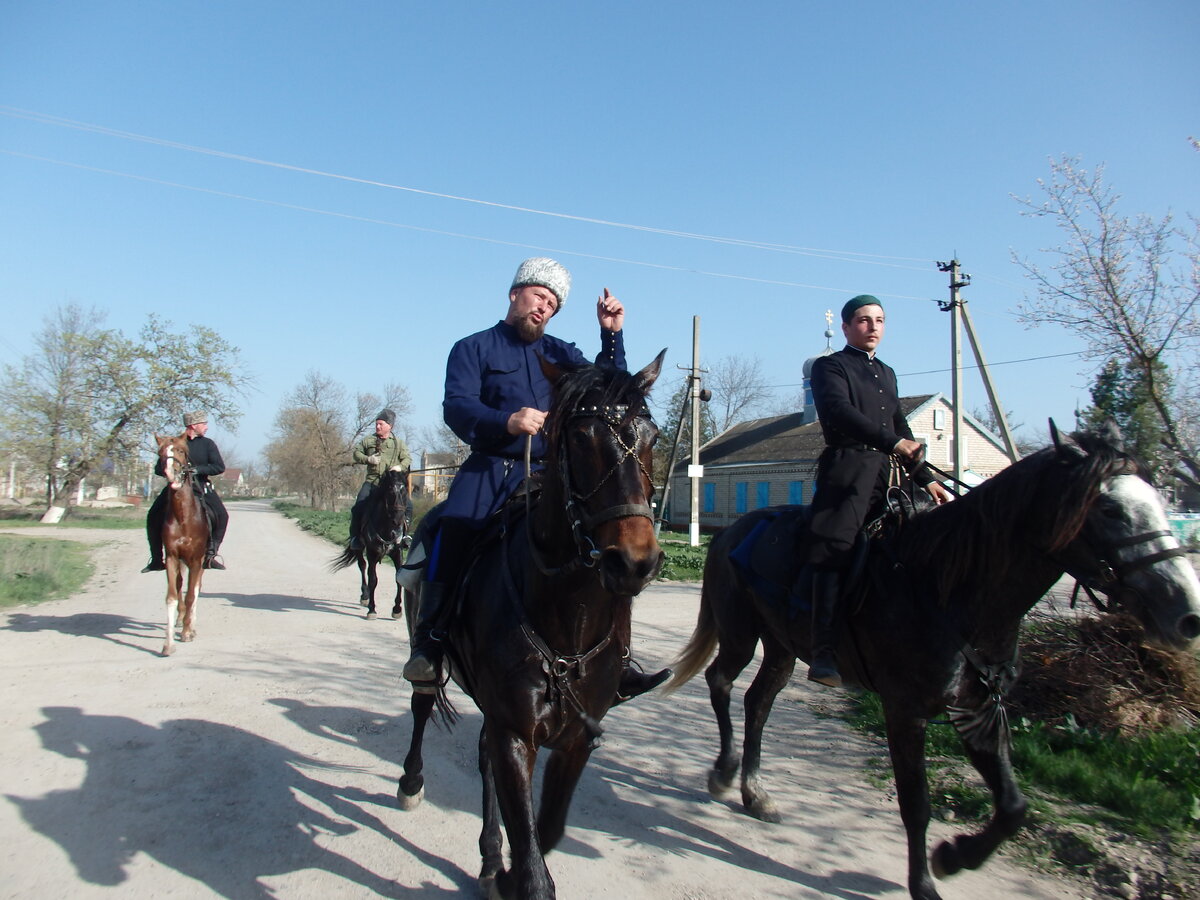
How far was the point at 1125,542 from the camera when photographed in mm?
3088

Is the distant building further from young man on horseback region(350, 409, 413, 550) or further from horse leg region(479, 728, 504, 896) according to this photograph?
horse leg region(479, 728, 504, 896)

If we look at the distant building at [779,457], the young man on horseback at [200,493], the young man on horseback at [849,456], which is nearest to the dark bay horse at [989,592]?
the young man on horseback at [849,456]

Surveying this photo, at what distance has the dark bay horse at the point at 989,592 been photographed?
3.09m

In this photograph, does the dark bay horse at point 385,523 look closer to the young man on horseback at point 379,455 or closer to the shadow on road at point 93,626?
the young man on horseback at point 379,455

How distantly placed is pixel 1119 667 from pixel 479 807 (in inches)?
172

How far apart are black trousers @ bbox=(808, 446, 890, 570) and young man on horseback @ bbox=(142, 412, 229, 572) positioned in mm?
8150

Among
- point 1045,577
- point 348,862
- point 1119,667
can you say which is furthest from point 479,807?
point 1119,667

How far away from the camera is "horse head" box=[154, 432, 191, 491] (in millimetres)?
9078

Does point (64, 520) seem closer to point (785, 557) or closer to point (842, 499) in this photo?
point (785, 557)

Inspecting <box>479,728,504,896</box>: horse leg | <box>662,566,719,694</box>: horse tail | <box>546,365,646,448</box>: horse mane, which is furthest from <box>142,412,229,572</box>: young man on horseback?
<box>546,365,646,448</box>: horse mane

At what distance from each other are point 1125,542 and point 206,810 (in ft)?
15.8

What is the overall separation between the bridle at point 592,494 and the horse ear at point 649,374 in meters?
0.10

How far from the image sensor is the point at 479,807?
14.9 ft

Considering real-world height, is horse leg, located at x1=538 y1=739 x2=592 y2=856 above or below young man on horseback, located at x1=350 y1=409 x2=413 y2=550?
below
